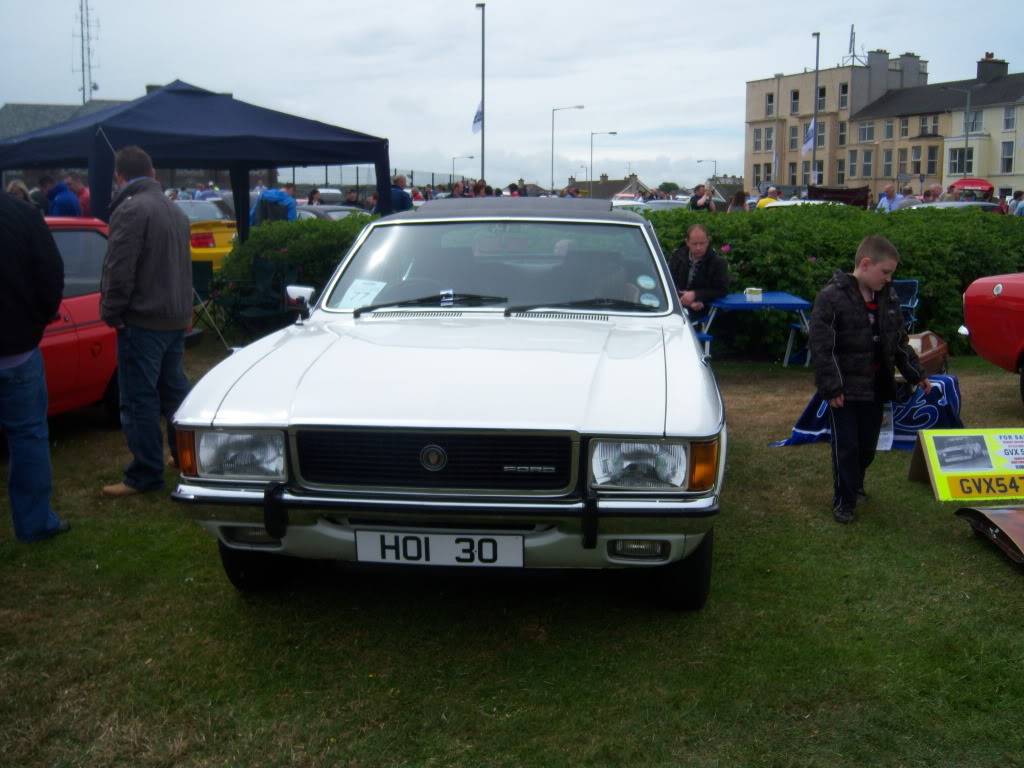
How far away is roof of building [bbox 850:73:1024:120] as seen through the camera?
68750 millimetres

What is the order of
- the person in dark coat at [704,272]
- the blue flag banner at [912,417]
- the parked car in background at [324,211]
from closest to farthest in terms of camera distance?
the blue flag banner at [912,417], the person in dark coat at [704,272], the parked car in background at [324,211]

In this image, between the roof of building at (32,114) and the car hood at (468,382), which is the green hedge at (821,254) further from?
the roof of building at (32,114)

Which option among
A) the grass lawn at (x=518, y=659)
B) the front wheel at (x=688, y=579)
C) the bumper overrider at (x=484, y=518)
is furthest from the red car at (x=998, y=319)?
the bumper overrider at (x=484, y=518)

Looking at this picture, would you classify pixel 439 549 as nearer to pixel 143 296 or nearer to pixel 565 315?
pixel 565 315

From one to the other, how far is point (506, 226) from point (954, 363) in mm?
7060

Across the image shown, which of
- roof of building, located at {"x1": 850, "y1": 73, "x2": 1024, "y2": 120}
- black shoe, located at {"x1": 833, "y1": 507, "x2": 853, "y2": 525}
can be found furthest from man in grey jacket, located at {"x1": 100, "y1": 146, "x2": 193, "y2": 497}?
roof of building, located at {"x1": 850, "y1": 73, "x2": 1024, "y2": 120}

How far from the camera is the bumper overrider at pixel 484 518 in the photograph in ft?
11.3

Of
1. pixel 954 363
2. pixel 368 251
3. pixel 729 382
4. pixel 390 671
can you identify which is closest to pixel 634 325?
pixel 368 251

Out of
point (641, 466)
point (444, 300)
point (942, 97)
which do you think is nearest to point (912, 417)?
point (444, 300)

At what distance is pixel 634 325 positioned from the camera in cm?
466

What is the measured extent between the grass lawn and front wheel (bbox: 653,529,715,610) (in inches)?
3.5

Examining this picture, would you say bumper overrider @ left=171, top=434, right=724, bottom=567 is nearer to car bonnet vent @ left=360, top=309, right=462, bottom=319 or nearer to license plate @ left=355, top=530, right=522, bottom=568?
license plate @ left=355, top=530, right=522, bottom=568

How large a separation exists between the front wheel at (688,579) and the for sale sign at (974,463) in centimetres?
222

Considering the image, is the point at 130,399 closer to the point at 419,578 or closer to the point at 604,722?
the point at 419,578
